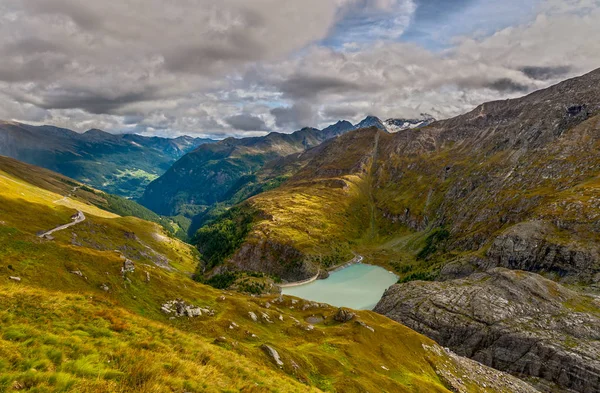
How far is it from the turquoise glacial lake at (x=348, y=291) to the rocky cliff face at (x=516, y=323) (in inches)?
1607

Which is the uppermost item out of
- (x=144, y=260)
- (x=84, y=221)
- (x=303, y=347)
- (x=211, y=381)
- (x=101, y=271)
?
(x=211, y=381)

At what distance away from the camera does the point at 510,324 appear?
87.0m

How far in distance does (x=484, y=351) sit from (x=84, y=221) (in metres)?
197

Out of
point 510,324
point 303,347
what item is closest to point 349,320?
point 303,347

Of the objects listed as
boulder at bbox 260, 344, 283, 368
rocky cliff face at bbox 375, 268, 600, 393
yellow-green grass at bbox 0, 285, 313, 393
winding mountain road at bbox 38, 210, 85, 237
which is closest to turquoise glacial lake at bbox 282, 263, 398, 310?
rocky cliff face at bbox 375, 268, 600, 393

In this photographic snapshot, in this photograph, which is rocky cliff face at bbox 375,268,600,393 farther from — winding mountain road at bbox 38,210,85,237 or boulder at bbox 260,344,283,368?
winding mountain road at bbox 38,210,85,237

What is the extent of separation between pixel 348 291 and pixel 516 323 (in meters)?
93.9

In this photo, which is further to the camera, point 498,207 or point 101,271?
point 498,207

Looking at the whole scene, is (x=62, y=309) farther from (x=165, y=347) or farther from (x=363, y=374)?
(x=363, y=374)

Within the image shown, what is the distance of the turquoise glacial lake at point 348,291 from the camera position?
155788 millimetres

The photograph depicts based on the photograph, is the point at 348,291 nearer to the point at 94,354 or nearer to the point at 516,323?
the point at 516,323

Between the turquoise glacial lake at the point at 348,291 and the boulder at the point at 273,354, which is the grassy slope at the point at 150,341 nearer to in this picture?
the boulder at the point at 273,354

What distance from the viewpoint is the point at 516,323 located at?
8706cm

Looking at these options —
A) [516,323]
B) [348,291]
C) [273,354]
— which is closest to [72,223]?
[348,291]
